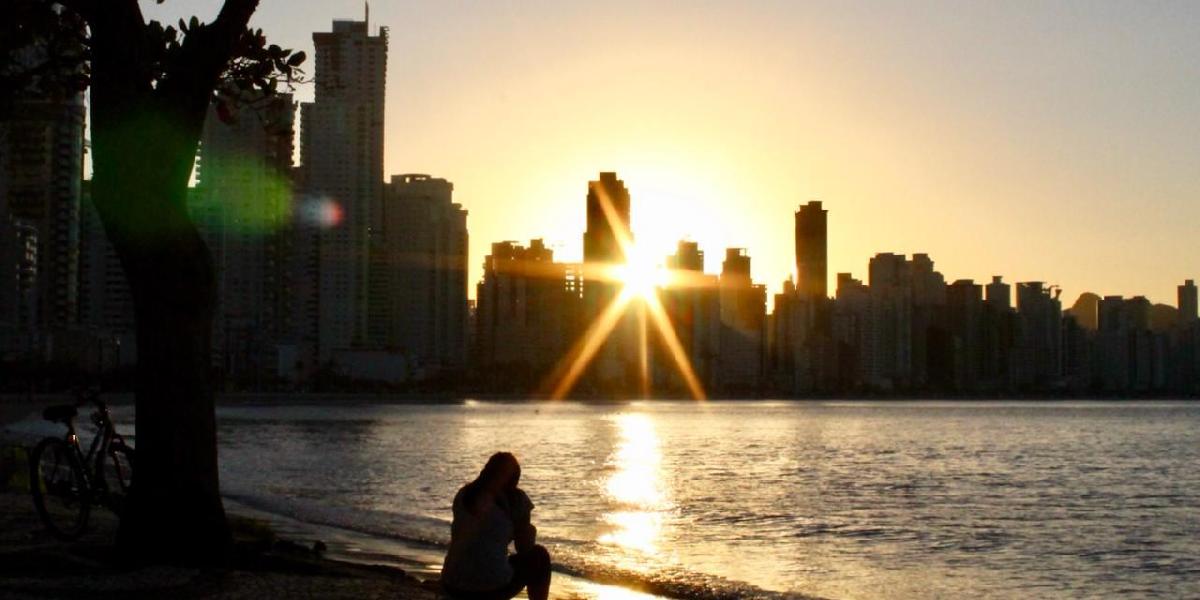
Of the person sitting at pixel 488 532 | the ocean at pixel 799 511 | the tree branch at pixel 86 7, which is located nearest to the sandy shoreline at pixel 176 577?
the person sitting at pixel 488 532

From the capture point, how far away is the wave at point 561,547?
52.8ft

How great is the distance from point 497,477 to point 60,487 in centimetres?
789

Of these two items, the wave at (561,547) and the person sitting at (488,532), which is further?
the wave at (561,547)

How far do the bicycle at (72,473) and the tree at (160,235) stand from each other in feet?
8.63

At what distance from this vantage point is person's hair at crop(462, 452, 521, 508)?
28.4 ft

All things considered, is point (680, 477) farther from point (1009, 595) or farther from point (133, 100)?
point (133, 100)

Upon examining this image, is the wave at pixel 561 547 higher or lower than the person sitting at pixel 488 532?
lower

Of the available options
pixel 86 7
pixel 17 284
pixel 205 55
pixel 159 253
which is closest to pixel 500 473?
pixel 159 253

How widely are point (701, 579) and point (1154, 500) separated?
26.3 metres

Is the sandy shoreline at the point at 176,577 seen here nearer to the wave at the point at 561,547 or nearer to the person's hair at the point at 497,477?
the wave at the point at 561,547

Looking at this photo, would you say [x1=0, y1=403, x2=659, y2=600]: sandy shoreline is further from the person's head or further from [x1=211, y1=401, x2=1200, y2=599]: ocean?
[x1=211, y1=401, x2=1200, y2=599]: ocean

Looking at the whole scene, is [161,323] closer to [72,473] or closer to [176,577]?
[176,577]

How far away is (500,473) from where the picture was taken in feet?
28.5

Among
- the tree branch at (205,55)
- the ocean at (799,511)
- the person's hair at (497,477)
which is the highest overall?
the tree branch at (205,55)
